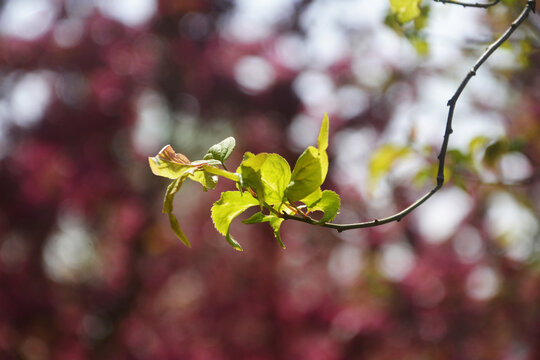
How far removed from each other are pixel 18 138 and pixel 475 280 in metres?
2.40

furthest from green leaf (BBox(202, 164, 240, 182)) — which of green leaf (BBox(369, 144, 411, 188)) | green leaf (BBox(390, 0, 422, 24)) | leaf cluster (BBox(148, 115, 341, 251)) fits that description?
green leaf (BBox(369, 144, 411, 188))

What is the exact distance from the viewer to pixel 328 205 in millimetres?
401

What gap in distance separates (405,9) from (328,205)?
35cm

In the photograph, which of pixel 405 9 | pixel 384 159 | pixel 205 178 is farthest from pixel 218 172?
pixel 384 159

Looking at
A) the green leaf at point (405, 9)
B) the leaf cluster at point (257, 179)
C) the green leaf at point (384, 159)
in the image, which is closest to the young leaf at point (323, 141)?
the leaf cluster at point (257, 179)

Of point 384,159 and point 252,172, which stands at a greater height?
point 252,172

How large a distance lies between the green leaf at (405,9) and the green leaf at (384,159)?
0.23 metres

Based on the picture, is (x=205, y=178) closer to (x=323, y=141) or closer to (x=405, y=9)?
(x=323, y=141)

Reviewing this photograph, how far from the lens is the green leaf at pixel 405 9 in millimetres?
603

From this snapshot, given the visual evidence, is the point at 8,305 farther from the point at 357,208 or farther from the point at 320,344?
the point at 357,208

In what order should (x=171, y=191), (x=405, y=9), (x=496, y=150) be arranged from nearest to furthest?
1. (x=171, y=191)
2. (x=405, y=9)
3. (x=496, y=150)

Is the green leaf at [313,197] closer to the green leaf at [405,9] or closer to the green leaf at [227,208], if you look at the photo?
the green leaf at [227,208]

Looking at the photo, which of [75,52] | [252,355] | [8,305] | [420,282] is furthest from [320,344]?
[75,52]

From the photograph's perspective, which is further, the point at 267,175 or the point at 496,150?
the point at 496,150
